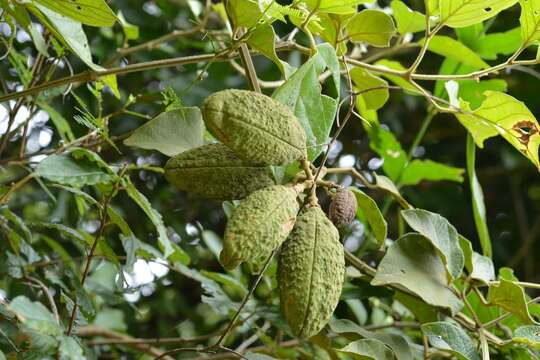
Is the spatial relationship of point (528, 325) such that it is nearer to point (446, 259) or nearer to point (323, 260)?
point (446, 259)

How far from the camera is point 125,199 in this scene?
4.80 feet

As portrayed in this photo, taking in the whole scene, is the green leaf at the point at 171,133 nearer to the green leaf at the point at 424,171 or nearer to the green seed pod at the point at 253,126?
the green seed pod at the point at 253,126

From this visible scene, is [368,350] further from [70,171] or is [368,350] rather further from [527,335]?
[70,171]

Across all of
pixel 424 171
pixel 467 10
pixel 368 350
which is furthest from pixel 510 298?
pixel 424 171

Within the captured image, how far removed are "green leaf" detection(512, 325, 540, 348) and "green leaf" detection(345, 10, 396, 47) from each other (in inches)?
10.9

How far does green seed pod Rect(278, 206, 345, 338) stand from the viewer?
496mm

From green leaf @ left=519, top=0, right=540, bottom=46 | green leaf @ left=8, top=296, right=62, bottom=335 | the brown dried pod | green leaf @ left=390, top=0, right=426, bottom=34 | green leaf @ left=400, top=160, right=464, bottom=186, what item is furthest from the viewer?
green leaf @ left=400, top=160, right=464, bottom=186

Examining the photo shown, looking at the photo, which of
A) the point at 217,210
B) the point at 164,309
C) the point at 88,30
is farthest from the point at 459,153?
the point at 88,30

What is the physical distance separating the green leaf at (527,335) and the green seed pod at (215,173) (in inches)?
11.0

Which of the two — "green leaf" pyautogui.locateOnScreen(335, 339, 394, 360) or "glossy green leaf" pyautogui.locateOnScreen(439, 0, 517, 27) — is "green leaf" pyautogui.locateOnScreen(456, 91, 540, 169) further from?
"green leaf" pyautogui.locateOnScreen(335, 339, 394, 360)

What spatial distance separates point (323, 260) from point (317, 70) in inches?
6.7

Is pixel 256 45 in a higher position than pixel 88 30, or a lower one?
higher

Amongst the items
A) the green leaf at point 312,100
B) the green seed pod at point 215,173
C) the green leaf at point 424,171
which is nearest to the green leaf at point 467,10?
the green leaf at point 312,100

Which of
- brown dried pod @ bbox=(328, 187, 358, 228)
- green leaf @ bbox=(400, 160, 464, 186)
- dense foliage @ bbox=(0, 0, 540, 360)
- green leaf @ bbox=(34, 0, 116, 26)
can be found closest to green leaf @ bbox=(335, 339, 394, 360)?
dense foliage @ bbox=(0, 0, 540, 360)
